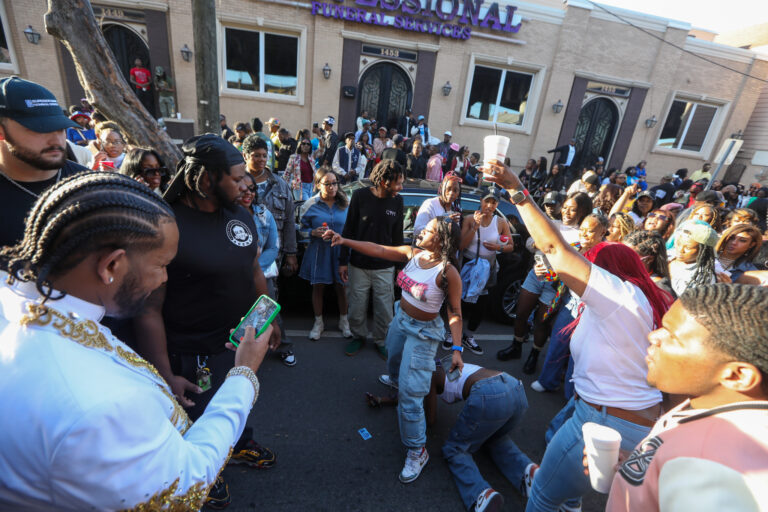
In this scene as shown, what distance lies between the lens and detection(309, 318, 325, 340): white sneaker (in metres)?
4.11

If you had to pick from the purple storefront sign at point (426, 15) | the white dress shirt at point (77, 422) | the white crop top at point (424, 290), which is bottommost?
the white crop top at point (424, 290)

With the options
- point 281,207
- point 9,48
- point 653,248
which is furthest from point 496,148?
point 9,48

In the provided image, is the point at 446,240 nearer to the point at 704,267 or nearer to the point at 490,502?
the point at 490,502

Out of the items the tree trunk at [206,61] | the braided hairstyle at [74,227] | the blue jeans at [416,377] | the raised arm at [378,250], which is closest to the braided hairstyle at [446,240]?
the blue jeans at [416,377]

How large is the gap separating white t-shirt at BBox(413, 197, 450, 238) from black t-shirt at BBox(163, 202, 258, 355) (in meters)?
2.16

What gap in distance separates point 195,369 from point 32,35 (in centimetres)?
1347

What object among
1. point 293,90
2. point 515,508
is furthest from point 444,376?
point 293,90

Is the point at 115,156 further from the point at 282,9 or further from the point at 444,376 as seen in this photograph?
the point at 282,9

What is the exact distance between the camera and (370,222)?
12.4 feet

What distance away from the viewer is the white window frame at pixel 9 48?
9.95m

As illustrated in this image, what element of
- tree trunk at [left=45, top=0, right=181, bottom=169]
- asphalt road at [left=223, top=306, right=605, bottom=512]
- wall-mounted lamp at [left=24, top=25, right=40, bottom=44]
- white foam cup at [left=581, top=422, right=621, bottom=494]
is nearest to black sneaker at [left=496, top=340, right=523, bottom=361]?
asphalt road at [left=223, top=306, right=605, bottom=512]

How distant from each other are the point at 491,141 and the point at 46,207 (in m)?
1.79

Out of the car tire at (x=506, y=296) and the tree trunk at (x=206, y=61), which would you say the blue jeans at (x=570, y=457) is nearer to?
the car tire at (x=506, y=296)

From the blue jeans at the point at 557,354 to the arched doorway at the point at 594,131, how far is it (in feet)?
41.9
